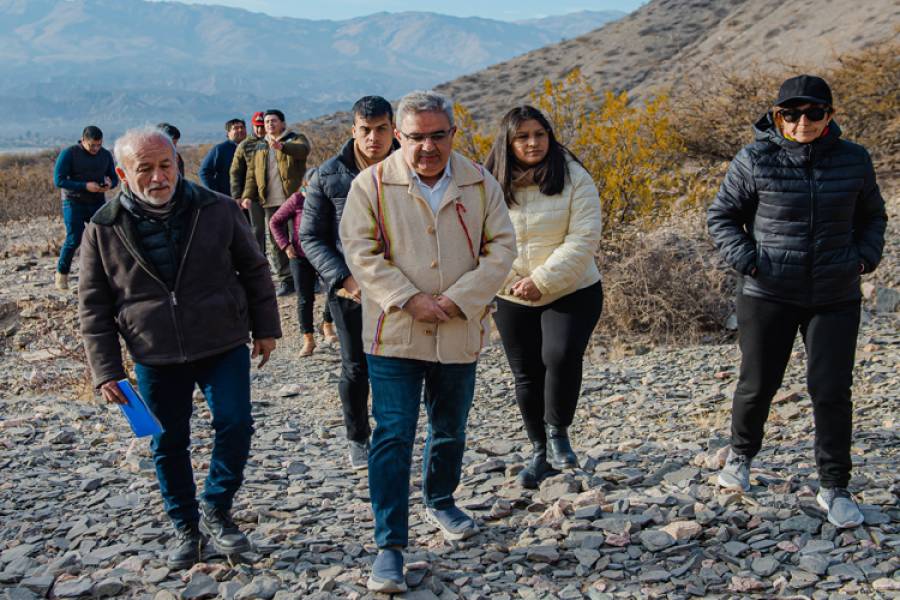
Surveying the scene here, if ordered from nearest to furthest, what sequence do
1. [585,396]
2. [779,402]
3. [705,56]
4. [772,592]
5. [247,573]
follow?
[772,592] → [247,573] → [779,402] → [585,396] → [705,56]

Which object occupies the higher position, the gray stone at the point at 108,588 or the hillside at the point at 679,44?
the hillside at the point at 679,44

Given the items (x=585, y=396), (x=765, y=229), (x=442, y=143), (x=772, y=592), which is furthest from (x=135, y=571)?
(x=585, y=396)

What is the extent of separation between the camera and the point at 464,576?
12.0 ft

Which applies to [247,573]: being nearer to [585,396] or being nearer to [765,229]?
[765,229]

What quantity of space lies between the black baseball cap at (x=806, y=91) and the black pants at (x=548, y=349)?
1.29 metres

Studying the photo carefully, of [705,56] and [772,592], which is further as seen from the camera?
[705,56]

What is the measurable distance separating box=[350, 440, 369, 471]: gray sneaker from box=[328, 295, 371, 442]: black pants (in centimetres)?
3

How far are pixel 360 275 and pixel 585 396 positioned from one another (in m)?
3.67

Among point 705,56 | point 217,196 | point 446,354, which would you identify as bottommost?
point 446,354

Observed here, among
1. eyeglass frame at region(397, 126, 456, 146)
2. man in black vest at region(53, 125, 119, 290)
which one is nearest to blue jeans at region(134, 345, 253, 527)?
eyeglass frame at region(397, 126, 456, 146)

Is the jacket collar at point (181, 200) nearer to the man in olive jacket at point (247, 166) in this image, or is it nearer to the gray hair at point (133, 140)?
the gray hair at point (133, 140)

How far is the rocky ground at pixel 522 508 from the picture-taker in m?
3.60

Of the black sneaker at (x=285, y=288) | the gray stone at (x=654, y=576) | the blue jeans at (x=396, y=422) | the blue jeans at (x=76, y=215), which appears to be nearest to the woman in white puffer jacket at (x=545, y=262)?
the blue jeans at (x=396, y=422)

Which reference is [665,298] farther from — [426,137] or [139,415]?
[139,415]
